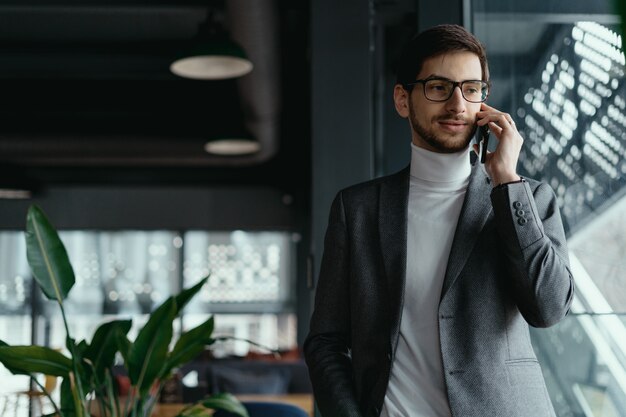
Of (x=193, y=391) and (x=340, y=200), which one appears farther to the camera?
(x=193, y=391)

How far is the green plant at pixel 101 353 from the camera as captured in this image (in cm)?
236

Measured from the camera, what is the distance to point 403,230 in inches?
65.6

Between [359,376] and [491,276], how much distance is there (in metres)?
0.30

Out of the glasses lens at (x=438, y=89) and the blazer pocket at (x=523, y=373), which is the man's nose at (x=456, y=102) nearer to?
the glasses lens at (x=438, y=89)

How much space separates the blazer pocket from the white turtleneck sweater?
0.38 ft

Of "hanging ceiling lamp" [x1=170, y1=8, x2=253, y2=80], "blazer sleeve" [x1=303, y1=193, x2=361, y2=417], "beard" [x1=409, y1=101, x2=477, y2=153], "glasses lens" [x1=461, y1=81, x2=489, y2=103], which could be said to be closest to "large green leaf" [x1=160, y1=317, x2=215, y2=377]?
"blazer sleeve" [x1=303, y1=193, x2=361, y2=417]

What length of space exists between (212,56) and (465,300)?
390cm

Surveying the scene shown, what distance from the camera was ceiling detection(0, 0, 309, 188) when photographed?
24.2 ft

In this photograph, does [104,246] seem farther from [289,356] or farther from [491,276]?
[491,276]

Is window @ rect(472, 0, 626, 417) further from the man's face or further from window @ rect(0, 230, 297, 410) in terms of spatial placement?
window @ rect(0, 230, 297, 410)

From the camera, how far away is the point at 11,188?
35.7 ft

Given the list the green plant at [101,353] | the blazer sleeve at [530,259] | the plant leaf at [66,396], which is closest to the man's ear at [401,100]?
the blazer sleeve at [530,259]

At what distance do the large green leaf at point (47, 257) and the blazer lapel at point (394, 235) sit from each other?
1073 mm

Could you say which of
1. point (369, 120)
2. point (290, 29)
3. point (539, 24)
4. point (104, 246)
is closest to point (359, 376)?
point (539, 24)
